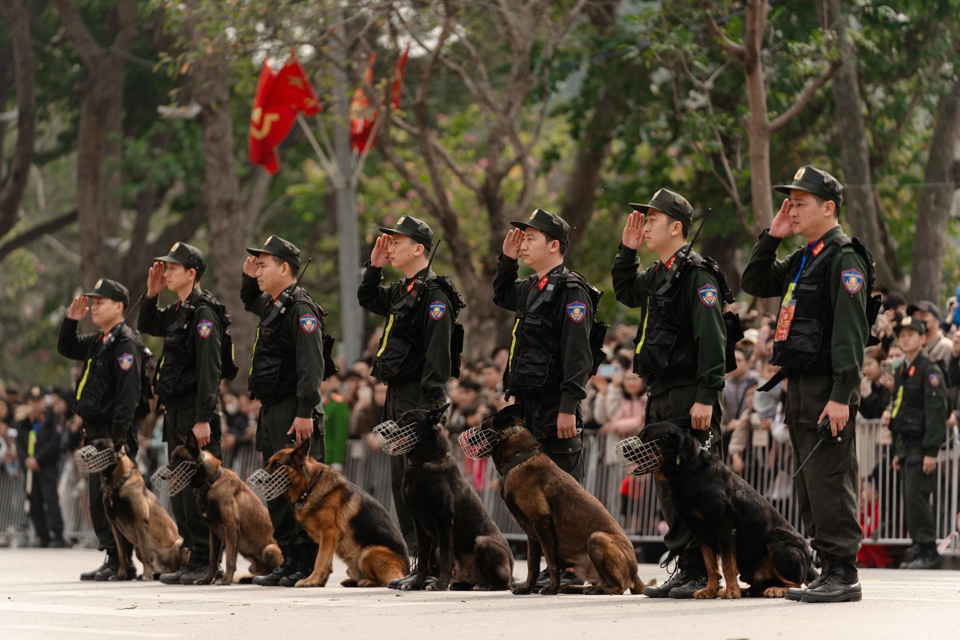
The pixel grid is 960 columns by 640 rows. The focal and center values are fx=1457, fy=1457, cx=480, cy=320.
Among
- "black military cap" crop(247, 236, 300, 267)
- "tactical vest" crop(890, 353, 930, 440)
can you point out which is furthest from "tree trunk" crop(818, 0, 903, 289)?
"black military cap" crop(247, 236, 300, 267)

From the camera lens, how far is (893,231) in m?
23.8

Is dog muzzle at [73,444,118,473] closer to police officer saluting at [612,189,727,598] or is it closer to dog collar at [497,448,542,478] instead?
dog collar at [497,448,542,478]

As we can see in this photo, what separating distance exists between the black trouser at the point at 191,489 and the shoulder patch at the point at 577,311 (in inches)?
130

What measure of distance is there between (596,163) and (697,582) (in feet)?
47.5

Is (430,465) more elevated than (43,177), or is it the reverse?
(43,177)

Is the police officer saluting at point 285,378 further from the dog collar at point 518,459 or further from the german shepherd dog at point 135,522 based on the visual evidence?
the dog collar at point 518,459

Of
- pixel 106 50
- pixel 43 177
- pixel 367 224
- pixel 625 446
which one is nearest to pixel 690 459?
pixel 625 446

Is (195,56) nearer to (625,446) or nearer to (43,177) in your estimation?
(625,446)

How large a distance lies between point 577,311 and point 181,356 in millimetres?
3465

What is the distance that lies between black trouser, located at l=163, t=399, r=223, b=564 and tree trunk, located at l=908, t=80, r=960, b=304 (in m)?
11.0

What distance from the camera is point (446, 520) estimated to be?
9.23m

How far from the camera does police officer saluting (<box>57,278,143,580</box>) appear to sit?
37.6 feet

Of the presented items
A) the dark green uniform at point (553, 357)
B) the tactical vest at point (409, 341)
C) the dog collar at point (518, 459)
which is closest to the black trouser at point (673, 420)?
the dark green uniform at point (553, 357)

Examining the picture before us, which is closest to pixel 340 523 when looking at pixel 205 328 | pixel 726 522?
pixel 205 328
